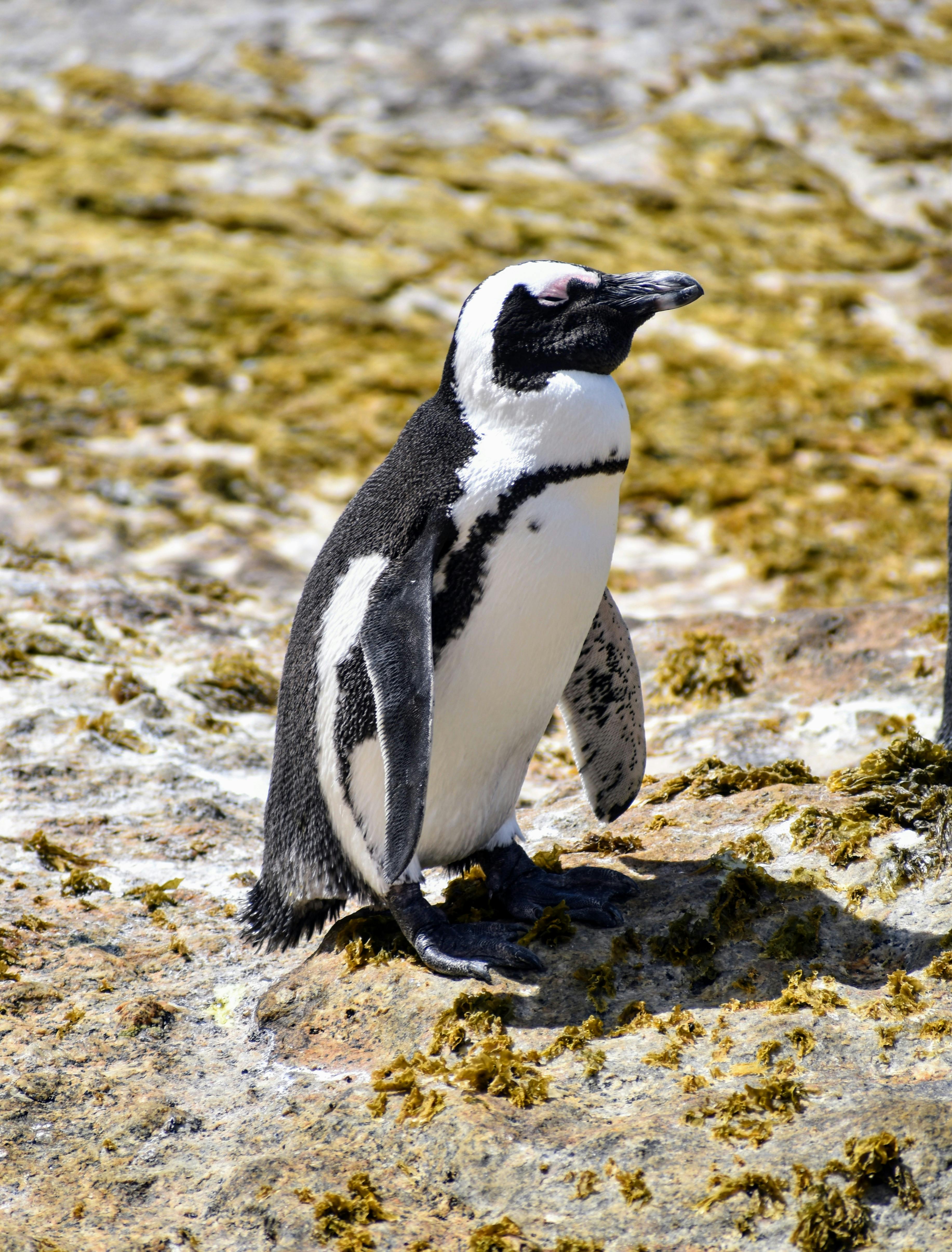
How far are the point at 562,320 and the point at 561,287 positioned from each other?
8 centimetres

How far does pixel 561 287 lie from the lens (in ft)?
9.03

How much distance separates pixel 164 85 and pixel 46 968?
973cm

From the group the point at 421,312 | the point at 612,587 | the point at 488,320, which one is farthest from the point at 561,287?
the point at 421,312

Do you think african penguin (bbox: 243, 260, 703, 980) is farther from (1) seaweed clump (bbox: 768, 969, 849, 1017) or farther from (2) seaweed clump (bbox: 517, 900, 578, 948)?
(1) seaweed clump (bbox: 768, 969, 849, 1017)

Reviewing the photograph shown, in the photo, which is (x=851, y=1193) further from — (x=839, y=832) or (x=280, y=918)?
(x=280, y=918)

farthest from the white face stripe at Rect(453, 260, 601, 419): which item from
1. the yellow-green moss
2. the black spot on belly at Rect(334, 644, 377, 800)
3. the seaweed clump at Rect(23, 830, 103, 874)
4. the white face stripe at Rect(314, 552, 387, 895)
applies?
the yellow-green moss

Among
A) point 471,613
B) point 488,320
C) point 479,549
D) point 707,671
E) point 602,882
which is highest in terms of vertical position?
point 488,320

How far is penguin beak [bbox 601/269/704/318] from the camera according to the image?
8.95 feet

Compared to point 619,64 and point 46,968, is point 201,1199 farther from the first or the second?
point 619,64

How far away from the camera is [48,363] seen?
8.21 meters

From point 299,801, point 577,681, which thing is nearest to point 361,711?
point 299,801

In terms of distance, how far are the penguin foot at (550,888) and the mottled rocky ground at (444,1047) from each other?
0.06 m

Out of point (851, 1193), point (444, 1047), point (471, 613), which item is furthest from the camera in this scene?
point (471, 613)

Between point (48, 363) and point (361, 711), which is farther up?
point (361, 711)
